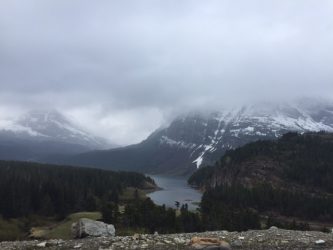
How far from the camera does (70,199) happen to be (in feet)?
567

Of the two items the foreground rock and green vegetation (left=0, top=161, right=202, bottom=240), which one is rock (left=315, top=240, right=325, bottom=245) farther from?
green vegetation (left=0, top=161, right=202, bottom=240)

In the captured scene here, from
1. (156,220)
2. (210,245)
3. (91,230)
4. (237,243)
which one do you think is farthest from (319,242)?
(156,220)

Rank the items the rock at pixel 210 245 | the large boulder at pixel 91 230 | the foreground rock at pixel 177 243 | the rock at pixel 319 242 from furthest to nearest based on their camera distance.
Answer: the large boulder at pixel 91 230 < the rock at pixel 319 242 < the foreground rock at pixel 177 243 < the rock at pixel 210 245

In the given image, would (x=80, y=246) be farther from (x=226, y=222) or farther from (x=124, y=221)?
(x=226, y=222)

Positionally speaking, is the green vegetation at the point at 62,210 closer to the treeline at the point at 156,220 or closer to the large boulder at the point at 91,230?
the treeline at the point at 156,220

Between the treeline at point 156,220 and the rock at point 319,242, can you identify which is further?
the treeline at point 156,220

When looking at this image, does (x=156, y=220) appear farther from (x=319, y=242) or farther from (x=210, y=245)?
(x=210, y=245)

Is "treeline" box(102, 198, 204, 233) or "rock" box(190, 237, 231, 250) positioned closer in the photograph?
"rock" box(190, 237, 231, 250)

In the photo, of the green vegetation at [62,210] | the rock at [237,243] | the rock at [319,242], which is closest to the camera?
the rock at [237,243]

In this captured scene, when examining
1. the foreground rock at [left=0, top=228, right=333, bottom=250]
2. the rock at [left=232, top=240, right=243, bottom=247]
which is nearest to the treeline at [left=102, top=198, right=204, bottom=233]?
the foreground rock at [left=0, top=228, right=333, bottom=250]

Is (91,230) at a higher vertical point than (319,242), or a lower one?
lower

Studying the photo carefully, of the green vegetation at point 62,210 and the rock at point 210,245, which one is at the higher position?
the rock at point 210,245

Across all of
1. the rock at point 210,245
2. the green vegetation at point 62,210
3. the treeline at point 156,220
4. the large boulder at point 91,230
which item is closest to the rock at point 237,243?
the rock at point 210,245

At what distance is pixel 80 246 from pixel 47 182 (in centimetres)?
15403
